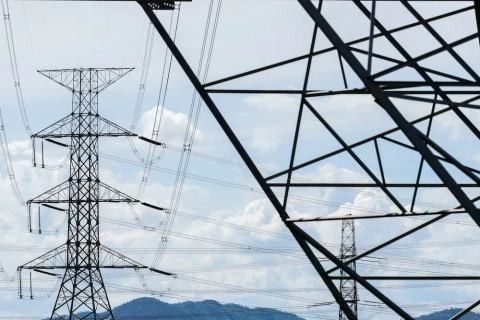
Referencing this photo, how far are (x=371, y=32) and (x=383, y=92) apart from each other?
0.91m

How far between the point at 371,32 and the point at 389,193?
4.46 metres

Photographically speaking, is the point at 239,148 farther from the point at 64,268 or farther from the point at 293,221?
the point at 64,268

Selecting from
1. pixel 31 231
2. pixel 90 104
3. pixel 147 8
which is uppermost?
pixel 90 104

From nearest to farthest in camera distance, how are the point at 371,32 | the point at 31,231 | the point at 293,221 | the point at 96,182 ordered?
the point at 371,32 < the point at 293,221 < the point at 96,182 < the point at 31,231

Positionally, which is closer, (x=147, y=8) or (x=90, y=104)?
(x=147, y=8)

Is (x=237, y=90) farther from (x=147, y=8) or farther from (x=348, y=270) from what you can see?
(x=348, y=270)

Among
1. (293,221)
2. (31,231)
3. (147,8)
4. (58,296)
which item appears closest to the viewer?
(147,8)

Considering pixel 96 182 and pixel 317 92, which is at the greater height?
pixel 96 182

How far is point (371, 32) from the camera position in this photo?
16078 mm

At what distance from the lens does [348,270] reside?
20.5 m

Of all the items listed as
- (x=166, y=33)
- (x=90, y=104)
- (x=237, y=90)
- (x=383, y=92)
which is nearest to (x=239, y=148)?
(x=237, y=90)

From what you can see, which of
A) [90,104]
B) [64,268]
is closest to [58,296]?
[64,268]

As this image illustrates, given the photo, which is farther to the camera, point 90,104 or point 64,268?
point 90,104

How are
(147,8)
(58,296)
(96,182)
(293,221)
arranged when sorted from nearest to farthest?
(147,8)
(293,221)
(58,296)
(96,182)
